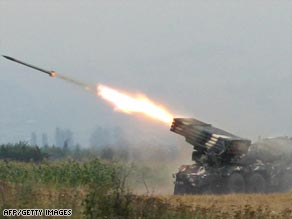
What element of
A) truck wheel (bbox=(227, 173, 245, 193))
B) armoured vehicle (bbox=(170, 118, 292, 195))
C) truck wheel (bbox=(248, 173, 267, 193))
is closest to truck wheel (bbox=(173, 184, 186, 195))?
armoured vehicle (bbox=(170, 118, 292, 195))

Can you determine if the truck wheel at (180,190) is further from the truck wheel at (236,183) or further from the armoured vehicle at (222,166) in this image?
the truck wheel at (236,183)

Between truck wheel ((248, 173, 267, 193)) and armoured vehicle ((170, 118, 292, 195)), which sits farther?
truck wheel ((248, 173, 267, 193))

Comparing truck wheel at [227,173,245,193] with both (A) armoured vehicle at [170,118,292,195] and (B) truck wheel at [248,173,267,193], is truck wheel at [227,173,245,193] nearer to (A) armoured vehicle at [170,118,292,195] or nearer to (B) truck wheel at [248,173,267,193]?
(A) armoured vehicle at [170,118,292,195]

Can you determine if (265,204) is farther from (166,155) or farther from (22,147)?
(22,147)

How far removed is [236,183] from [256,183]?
1.05 meters

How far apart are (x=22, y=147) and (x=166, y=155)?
2326 cm

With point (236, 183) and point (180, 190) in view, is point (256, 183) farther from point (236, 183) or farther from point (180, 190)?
point (180, 190)

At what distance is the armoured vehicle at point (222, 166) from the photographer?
30.4 meters

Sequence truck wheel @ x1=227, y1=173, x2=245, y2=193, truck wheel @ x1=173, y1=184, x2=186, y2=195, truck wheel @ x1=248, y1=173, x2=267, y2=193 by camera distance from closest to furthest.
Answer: truck wheel @ x1=227, y1=173, x2=245, y2=193
truck wheel @ x1=173, y1=184, x2=186, y2=195
truck wheel @ x1=248, y1=173, x2=267, y2=193

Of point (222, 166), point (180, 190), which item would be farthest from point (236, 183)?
point (180, 190)

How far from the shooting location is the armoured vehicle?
30391 millimetres

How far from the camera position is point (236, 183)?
30.5 metres

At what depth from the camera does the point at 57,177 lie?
31.3m

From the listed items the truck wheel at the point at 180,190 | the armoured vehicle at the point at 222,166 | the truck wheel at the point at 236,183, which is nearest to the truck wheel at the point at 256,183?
the armoured vehicle at the point at 222,166
